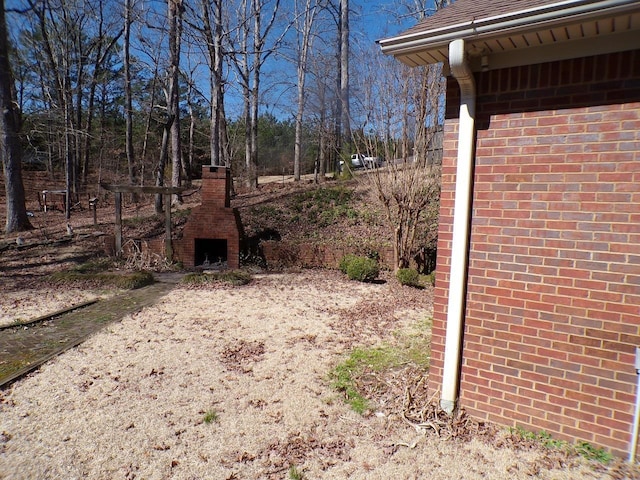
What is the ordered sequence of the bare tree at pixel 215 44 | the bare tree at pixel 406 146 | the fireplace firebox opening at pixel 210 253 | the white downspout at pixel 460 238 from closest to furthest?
the white downspout at pixel 460 238
the bare tree at pixel 406 146
the fireplace firebox opening at pixel 210 253
the bare tree at pixel 215 44

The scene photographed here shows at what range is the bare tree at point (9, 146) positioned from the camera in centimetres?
1191

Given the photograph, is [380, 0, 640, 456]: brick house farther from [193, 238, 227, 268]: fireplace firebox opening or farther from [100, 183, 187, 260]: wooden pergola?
[100, 183, 187, 260]: wooden pergola

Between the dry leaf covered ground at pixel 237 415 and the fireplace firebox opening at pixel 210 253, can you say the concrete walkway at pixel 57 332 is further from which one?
the fireplace firebox opening at pixel 210 253

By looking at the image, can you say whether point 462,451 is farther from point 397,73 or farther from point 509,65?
point 397,73

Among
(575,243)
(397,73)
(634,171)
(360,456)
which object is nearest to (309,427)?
(360,456)

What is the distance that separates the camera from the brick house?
2537 mm

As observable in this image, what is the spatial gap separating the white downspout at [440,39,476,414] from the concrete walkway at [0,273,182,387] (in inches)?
160

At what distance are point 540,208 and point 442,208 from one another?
2.18ft

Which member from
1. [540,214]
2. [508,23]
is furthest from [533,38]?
[540,214]

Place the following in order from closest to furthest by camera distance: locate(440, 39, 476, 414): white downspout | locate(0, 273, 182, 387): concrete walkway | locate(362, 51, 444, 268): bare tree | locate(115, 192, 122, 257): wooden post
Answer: locate(440, 39, 476, 414): white downspout < locate(0, 273, 182, 387): concrete walkway < locate(362, 51, 444, 268): bare tree < locate(115, 192, 122, 257): wooden post

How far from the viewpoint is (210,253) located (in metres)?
10.3

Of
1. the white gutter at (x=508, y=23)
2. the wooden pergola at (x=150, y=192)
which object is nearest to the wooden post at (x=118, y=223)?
the wooden pergola at (x=150, y=192)

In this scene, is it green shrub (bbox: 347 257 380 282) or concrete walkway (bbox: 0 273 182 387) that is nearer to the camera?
concrete walkway (bbox: 0 273 182 387)

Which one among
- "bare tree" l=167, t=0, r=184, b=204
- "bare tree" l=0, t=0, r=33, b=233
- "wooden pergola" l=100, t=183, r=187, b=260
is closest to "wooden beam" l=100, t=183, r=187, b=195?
"wooden pergola" l=100, t=183, r=187, b=260
